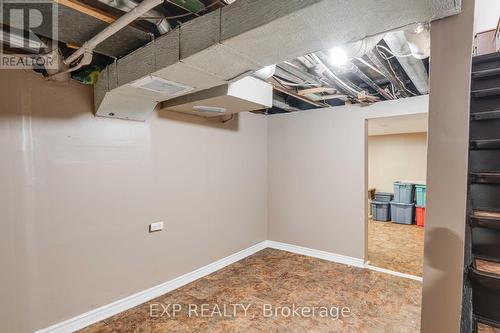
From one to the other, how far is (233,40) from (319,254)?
3.55 m

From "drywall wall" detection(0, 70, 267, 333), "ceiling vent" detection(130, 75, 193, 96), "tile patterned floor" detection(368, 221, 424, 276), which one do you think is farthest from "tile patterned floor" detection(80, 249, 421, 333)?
"ceiling vent" detection(130, 75, 193, 96)

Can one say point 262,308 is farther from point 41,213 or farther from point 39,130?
point 39,130

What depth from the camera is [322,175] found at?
400 centimetres

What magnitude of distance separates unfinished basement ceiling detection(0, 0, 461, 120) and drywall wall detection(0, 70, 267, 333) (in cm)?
34

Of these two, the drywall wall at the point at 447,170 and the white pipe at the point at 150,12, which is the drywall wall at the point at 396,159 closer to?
the drywall wall at the point at 447,170

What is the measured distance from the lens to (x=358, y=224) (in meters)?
3.69

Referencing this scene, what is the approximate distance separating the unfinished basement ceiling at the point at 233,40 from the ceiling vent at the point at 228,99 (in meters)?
0.28

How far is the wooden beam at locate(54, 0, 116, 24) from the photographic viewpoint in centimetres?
141

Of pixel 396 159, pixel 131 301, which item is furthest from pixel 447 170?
pixel 396 159

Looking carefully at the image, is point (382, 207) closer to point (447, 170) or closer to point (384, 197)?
point (384, 197)

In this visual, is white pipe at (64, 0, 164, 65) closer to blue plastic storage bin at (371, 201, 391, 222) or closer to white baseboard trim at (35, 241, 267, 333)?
white baseboard trim at (35, 241, 267, 333)

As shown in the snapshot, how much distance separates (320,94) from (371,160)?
4688mm

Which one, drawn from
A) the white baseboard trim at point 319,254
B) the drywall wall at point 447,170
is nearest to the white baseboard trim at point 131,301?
the white baseboard trim at point 319,254

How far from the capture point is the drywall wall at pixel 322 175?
366cm
